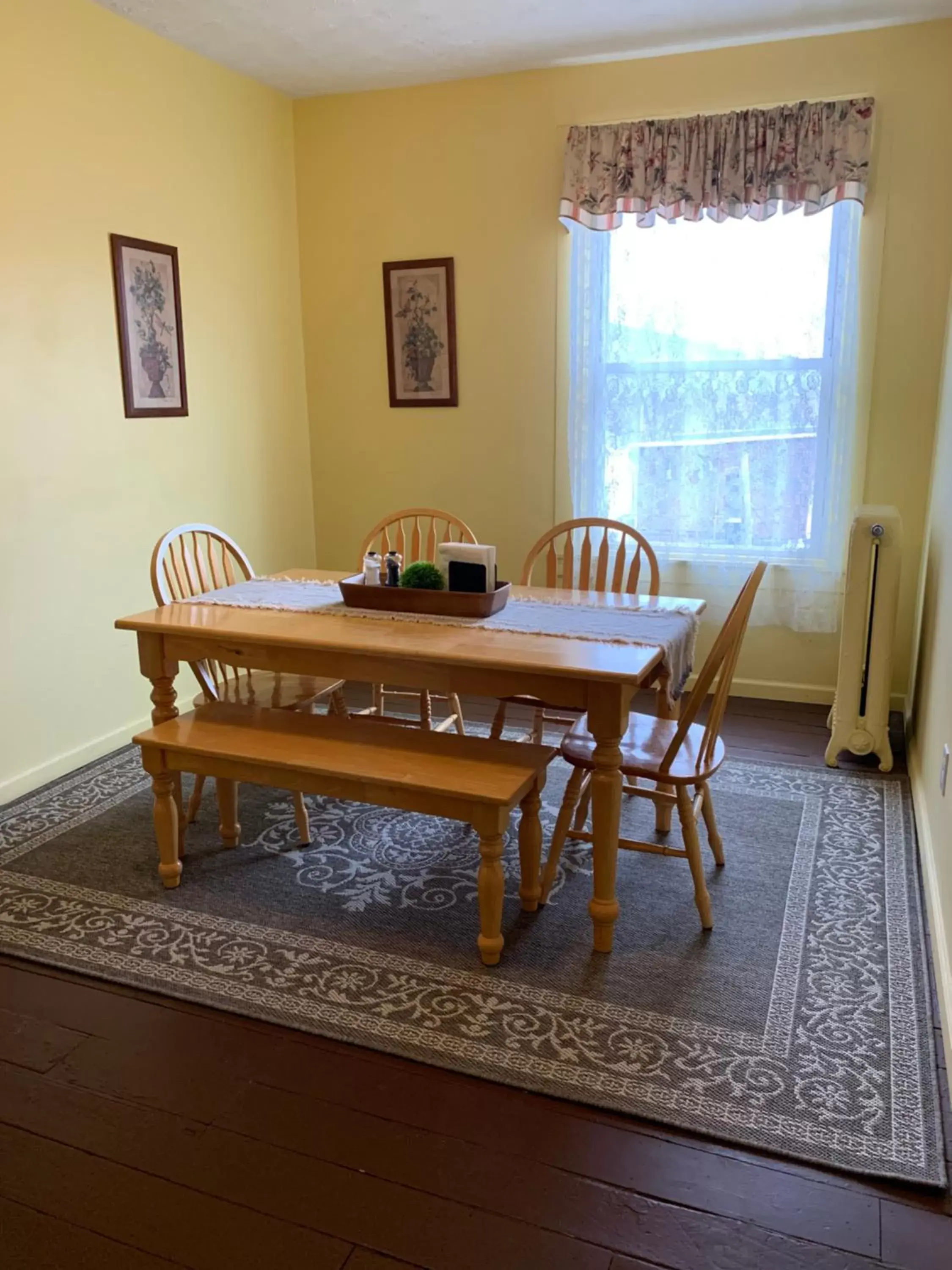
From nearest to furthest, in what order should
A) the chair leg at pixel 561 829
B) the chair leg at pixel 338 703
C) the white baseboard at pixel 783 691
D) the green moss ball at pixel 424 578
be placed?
the chair leg at pixel 561 829 → the green moss ball at pixel 424 578 → the chair leg at pixel 338 703 → the white baseboard at pixel 783 691

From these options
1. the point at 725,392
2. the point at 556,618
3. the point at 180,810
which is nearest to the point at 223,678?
the point at 180,810

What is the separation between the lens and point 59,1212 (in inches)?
61.7

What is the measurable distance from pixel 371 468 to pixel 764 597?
1965 millimetres

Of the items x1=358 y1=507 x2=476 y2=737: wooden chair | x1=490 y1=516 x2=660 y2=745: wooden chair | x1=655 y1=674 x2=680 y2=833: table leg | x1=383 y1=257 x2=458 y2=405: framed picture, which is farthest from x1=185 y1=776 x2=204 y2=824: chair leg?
x1=383 y1=257 x2=458 y2=405: framed picture

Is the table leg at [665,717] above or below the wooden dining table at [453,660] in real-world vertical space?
below

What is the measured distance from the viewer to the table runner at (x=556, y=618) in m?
2.39

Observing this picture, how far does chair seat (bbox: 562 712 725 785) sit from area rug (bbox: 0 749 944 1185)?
41 cm

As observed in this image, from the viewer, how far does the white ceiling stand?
325cm

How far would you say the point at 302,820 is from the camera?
9.23 ft

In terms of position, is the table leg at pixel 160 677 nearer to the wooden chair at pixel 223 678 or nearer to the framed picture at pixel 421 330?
the wooden chair at pixel 223 678

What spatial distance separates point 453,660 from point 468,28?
2.62 meters

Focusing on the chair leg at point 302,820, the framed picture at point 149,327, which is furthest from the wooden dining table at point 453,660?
the framed picture at point 149,327

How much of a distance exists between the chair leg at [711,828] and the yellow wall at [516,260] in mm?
1671

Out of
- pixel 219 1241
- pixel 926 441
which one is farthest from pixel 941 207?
pixel 219 1241
